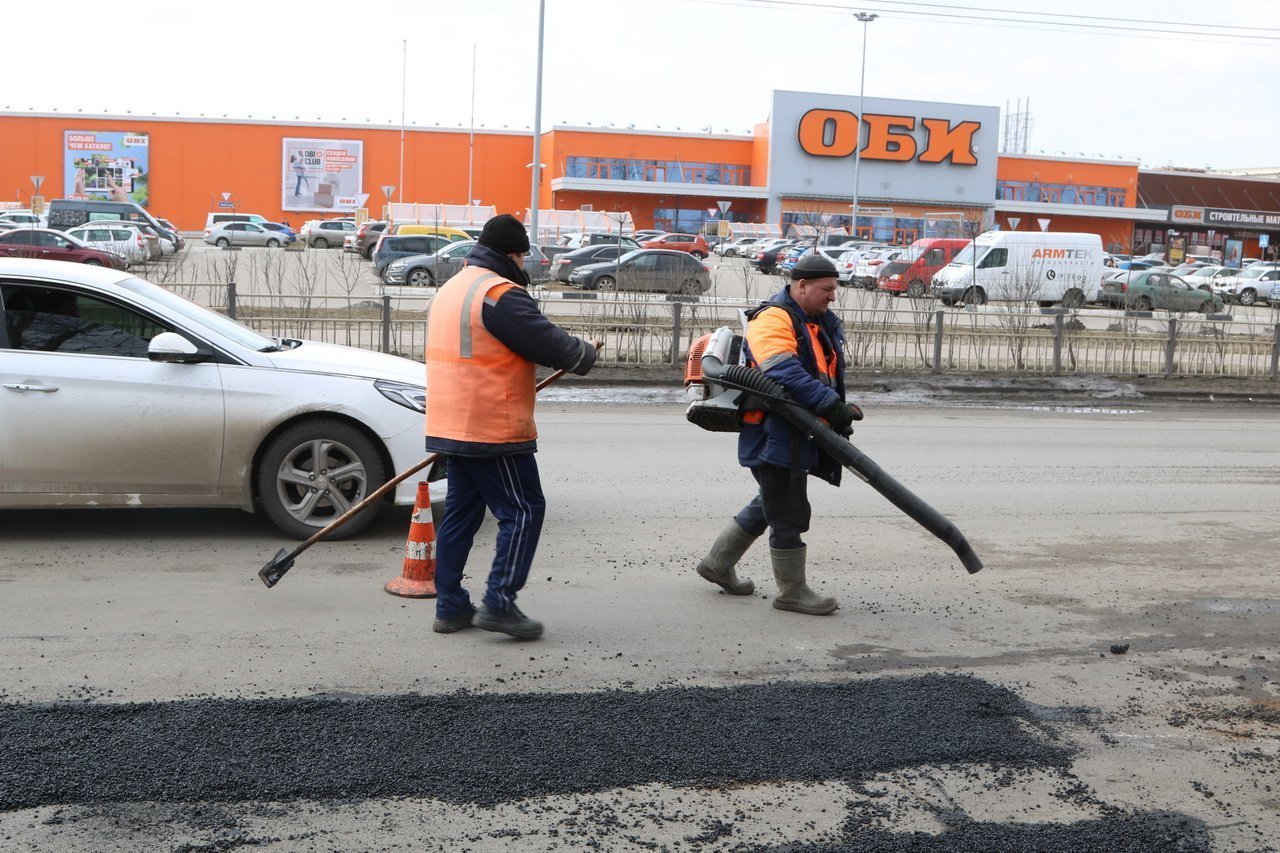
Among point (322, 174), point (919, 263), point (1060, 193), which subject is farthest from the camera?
point (1060, 193)

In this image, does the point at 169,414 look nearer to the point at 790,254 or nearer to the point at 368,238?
the point at 790,254

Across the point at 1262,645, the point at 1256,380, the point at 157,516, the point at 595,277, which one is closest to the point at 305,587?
the point at 157,516

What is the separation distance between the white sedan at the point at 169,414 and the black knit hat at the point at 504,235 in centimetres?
209

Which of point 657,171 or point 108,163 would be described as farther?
point 657,171

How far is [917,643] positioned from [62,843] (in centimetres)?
361

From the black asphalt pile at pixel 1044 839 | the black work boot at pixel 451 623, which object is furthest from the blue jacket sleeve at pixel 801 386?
the black asphalt pile at pixel 1044 839

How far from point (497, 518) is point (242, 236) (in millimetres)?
56838

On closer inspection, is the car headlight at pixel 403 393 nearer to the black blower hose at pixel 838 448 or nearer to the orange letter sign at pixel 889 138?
the black blower hose at pixel 838 448

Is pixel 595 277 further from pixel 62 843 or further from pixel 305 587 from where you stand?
pixel 62 843

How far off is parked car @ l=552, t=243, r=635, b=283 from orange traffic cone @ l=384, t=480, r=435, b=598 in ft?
100

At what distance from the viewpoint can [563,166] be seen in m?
74.0

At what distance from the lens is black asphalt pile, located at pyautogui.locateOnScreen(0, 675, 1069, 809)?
13.2 feet

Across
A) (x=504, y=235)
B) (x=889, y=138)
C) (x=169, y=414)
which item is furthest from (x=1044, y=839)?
(x=889, y=138)

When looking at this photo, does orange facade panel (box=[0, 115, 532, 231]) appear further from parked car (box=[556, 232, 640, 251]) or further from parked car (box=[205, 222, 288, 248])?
parked car (box=[556, 232, 640, 251])
